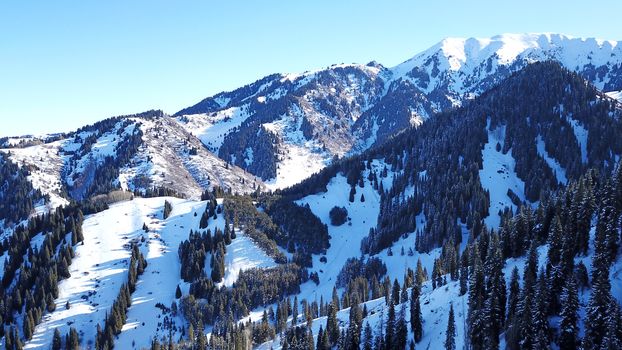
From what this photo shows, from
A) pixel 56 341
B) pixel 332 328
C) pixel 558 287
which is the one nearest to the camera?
pixel 558 287

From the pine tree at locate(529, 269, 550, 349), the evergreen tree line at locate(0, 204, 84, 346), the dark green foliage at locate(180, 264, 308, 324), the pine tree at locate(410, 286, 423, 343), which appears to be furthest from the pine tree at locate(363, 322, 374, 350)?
the evergreen tree line at locate(0, 204, 84, 346)

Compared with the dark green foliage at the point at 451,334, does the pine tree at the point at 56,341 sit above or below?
below

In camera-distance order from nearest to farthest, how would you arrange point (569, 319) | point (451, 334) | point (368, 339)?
point (569, 319)
point (451, 334)
point (368, 339)

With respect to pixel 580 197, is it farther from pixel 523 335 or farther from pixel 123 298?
pixel 123 298

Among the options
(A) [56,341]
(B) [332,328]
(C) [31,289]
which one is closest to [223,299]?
(A) [56,341]

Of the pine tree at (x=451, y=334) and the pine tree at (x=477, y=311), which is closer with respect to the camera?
the pine tree at (x=477, y=311)

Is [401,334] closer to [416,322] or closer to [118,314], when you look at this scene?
[416,322]

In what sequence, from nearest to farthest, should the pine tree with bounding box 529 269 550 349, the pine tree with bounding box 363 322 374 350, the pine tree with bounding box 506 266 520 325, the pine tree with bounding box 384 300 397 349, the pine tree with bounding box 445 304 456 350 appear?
1. the pine tree with bounding box 529 269 550 349
2. the pine tree with bounding box 506 266 520 325
3. the pine tree with bounding box 445 304 456 350
4. the pine tree with bounding box 384 300 397 349
5. the pine tree with bounding box 363 322 374 350

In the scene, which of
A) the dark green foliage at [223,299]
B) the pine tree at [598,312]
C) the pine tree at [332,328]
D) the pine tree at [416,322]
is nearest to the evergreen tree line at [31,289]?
the dark green foliage at [223,299]

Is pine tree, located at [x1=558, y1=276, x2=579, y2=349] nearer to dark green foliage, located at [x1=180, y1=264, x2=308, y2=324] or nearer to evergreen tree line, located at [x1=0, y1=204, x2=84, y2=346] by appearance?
dark green foliage, located at [x1=180, y1=264, x2=308, y2=324]

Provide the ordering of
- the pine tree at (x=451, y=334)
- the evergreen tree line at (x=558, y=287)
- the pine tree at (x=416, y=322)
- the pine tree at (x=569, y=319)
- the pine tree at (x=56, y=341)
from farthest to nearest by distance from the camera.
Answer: the pine tree at (x=56, y=341) < the pine tree at (x=416, y=322) < the pine tree at (x=451, y=334) < the pine tree at (x=569, y=319) < the evergreen tree line at (x=558, y=287)

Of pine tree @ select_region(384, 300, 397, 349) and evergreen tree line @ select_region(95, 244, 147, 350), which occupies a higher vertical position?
pine tree @ select_region(384, 300, 397, 349)

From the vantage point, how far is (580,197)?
109 meters

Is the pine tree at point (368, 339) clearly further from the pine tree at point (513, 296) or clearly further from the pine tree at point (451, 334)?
the pine tree at point (513, 296)
